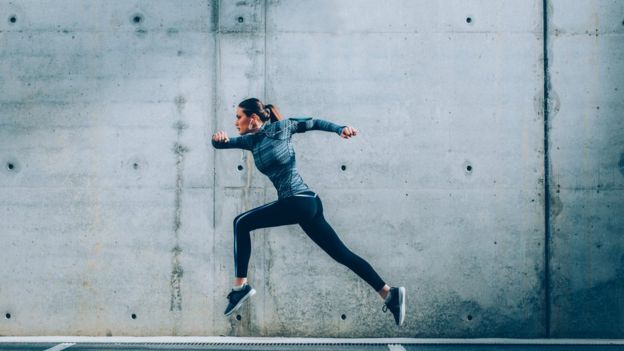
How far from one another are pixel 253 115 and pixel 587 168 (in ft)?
10.9

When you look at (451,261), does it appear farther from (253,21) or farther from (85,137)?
(85,137)

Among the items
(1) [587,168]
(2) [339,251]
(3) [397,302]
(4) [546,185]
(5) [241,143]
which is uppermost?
(5) [241,143]

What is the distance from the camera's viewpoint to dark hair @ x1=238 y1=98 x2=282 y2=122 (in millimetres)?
4961

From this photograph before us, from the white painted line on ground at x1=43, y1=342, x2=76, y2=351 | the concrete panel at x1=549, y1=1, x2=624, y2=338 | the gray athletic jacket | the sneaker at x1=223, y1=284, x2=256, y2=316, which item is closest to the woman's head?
the gray athletic jacket

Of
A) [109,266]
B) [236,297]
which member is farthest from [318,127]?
[109,266]

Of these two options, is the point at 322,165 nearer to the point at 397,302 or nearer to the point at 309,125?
the point at 309,125

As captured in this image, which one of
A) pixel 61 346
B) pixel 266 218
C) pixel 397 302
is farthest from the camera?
pixel 61 346

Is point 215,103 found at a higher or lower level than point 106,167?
higher

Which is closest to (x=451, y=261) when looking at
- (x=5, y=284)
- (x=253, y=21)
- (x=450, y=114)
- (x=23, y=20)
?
(x=450, y=114)

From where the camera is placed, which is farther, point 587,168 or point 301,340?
point 587,168

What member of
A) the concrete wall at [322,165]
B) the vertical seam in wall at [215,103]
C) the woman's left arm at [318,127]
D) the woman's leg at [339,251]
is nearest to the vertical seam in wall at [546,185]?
the concrete wall at [322,165]

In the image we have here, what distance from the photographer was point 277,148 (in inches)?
188

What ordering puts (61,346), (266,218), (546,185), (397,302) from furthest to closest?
1. (546,185)
2. (61,346)
3. (397,302)
4. (266,218)

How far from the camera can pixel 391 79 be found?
17.1ft
